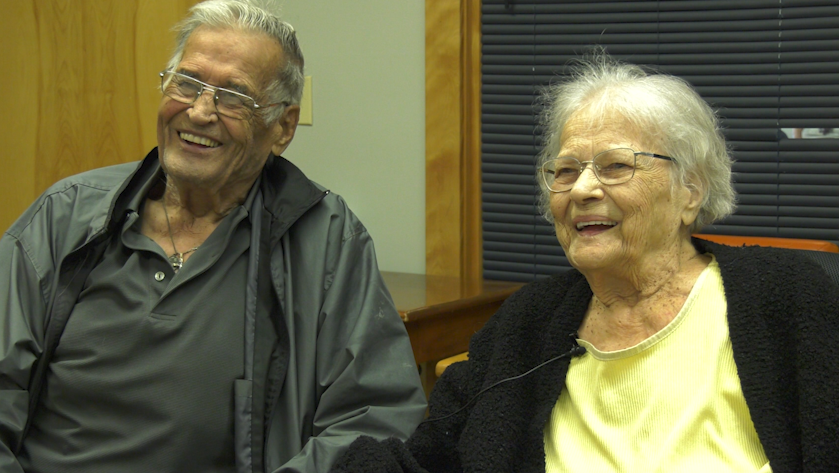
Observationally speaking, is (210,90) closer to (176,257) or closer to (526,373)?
(176,257)

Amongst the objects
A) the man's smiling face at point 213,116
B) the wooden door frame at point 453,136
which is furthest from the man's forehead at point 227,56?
the wooden door frame at point 453,136

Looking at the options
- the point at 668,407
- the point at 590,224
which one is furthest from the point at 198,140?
the point at 668,407

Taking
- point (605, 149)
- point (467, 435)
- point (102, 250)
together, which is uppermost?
point (605, 149)

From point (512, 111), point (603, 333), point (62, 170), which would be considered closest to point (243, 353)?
point (603, 333)

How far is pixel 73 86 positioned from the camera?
9.98ft

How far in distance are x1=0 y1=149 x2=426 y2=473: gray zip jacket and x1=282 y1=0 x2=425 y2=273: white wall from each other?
1.27 meters

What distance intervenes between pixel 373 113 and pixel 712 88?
1.19 metres

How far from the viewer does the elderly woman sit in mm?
1314

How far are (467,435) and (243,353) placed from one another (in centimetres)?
46

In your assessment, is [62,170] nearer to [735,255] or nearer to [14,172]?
A: [14,172]

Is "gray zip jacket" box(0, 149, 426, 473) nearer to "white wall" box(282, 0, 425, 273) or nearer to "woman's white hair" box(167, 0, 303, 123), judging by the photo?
"woman's white hair" box(167, 0, 303, 123)

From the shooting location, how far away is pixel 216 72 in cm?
163

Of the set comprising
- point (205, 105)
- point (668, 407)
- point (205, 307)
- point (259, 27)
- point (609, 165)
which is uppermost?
point (259, 27)

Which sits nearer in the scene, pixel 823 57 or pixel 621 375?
pixel 621 375
